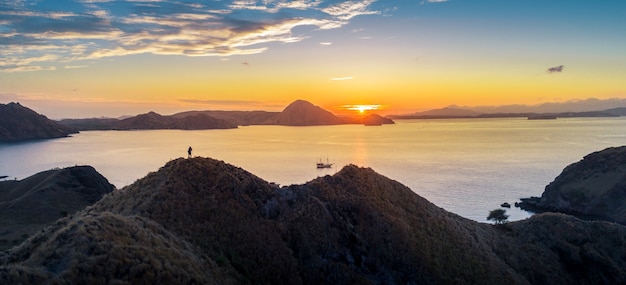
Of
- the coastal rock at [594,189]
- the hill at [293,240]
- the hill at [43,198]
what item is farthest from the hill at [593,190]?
the hill at [43,198]

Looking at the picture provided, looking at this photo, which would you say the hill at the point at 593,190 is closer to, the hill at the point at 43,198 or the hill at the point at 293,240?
the hill at the point at 293,240

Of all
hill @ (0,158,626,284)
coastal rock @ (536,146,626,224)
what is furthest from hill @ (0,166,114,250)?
coastal rock @ (536,146,626,224)

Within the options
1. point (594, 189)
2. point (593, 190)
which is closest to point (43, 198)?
point (593, 190)

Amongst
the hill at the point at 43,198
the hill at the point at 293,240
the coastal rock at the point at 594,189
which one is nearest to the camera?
the hill at the point at 293,240

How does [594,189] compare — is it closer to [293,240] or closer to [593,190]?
[593,190]

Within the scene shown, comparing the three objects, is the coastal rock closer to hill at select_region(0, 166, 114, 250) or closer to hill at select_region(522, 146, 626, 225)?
hill at select_region(522, 146, 626, 225)
